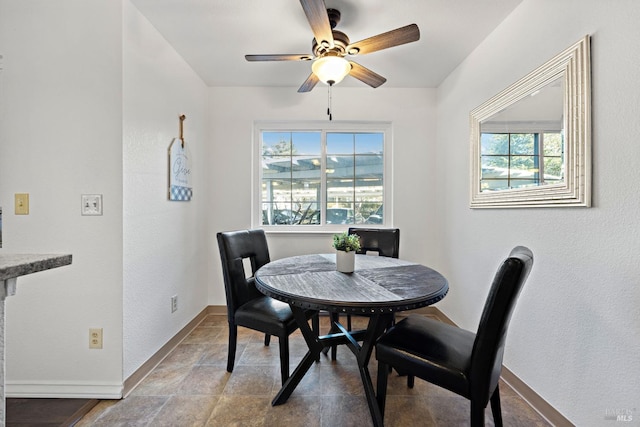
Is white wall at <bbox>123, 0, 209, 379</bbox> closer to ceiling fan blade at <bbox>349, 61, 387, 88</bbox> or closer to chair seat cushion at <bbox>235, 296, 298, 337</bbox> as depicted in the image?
chair seat cushion at <bbox>235, 296, 298, 337</bbox>

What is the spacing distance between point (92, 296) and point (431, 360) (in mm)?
1876

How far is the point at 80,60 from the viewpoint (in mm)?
1656

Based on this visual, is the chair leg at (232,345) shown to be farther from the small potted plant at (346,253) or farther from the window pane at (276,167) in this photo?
the window pane at (276,167)

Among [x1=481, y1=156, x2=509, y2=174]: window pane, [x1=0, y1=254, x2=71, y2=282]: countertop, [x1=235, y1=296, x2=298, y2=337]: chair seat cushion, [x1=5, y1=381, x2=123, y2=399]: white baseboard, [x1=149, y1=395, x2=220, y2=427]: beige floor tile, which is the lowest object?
[x1=149, y1=395, x2=220, y2=427]: beige floor tile

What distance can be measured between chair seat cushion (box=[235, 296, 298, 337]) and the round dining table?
0.51ft

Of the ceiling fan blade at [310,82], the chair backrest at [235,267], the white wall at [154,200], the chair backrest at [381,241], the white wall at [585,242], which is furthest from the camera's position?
the chair backrest at [381,241]

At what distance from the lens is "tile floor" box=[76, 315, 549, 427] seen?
152 cm

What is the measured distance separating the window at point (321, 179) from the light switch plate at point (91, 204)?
5.22 ft

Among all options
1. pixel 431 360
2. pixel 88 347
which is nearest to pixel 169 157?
pixel 88 347

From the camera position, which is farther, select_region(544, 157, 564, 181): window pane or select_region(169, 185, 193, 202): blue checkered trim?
select_region(169, 185, 193, 202): blue checkered trim

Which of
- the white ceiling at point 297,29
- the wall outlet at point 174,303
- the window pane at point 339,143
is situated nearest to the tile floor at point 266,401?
the wall outlet at point 174,303

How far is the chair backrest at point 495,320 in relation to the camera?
106cm

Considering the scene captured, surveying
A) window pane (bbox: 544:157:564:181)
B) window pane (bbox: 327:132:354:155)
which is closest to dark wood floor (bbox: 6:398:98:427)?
window pane (bbox: 327:132:354:155)

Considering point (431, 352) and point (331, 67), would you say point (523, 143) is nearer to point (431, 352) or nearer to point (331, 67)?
point (331, 67)
